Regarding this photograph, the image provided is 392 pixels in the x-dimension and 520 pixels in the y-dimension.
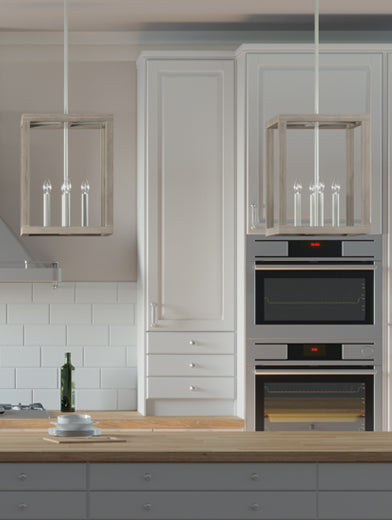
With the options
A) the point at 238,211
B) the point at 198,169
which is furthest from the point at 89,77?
the point at 238,211

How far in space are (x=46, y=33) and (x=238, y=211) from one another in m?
1.56

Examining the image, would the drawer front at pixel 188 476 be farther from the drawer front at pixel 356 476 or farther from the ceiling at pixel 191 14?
the ceiling at pixel 191 14

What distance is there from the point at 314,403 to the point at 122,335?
1.23m

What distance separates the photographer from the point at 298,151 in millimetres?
4137

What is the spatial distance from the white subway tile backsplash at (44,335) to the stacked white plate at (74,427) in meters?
1.69

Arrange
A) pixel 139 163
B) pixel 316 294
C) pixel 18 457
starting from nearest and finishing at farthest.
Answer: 1. pixel 18 457
2. pixel 316 294
3. pixel 139 163

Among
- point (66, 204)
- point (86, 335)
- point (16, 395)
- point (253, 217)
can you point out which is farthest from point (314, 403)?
point (66, 204)

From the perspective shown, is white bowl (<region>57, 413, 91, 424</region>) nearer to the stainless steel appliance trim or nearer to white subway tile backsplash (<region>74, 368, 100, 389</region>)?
the stainless steel appliance trim

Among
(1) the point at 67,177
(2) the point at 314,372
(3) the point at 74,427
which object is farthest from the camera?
(2) the point at 314,372

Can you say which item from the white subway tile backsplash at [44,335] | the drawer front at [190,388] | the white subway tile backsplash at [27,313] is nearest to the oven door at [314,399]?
the drawer front at [190,388]

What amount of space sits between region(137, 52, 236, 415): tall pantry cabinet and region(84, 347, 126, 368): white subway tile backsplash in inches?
17.5

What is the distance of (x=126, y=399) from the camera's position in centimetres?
465

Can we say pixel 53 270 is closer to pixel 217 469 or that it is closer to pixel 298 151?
pixel 298 151

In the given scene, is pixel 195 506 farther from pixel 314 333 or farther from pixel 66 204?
pixel 314 333
